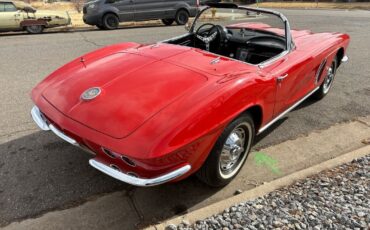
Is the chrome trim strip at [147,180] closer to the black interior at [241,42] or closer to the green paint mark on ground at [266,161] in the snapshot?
the green paint mark on ground at [266,161]

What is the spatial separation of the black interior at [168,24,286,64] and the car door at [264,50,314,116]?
0.86 ft

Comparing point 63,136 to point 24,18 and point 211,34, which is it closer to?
point 211,34

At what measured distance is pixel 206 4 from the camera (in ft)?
13.8

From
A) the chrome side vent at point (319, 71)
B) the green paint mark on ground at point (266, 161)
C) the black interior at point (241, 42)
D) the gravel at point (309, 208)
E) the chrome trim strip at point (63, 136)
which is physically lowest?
the green paint mark on ground at point (266, 161)

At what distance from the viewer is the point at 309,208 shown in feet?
8.55

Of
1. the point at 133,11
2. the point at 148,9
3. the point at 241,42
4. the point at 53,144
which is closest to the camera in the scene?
the point at 53,144

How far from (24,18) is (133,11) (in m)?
3.97

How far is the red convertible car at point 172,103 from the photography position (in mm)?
2219

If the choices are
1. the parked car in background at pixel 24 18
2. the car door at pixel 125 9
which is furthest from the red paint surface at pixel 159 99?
the car door at pixel 125 9

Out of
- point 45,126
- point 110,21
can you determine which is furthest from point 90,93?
point 110,21

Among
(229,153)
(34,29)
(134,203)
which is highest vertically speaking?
(34,29)

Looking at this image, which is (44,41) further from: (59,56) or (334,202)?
(334,202)

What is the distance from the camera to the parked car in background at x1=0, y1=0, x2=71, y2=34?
35.5ft

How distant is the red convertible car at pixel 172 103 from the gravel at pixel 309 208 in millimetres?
398
